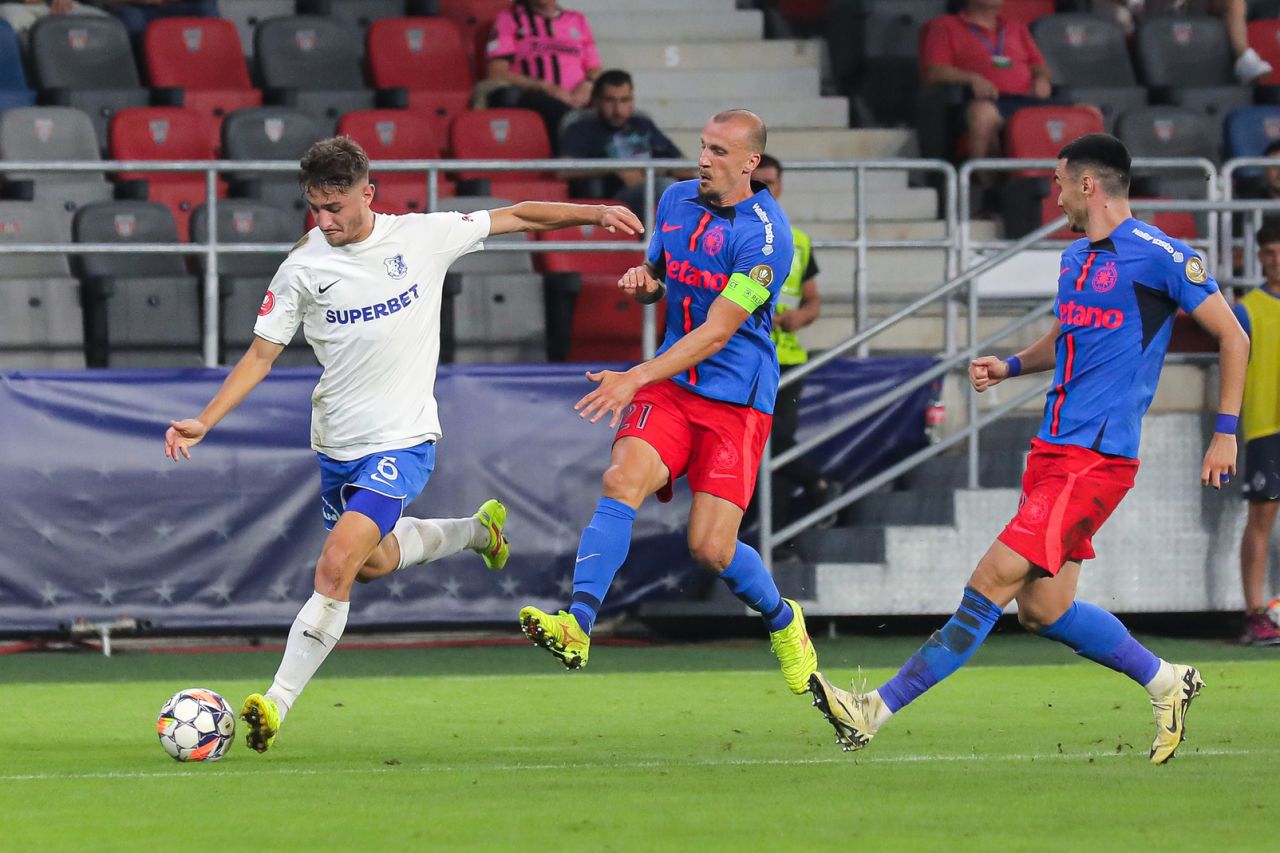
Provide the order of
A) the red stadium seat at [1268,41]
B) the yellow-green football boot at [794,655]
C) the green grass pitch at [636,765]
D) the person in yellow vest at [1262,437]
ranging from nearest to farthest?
the green grass pitch at [636,765] → the yellow-green football boot at [794,655] → the person in yellow vest at [1262,437] → the red stadium seat at [1268,41]

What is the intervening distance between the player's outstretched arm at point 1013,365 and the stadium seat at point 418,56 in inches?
319

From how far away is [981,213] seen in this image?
1457 cm

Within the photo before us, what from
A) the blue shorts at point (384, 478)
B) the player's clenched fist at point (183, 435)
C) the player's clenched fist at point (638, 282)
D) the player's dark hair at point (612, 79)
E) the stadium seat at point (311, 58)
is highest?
the stadium seat at point (311, 58)

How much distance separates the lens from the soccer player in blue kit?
7211 millimetres

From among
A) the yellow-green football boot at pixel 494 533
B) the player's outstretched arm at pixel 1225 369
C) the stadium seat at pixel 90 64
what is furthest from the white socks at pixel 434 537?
the stadium seat at pixel 90 64

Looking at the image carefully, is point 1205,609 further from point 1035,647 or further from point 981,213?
point 981,213

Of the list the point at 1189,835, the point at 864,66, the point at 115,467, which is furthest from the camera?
the point at 864,66

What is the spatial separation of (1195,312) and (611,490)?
2.20 m

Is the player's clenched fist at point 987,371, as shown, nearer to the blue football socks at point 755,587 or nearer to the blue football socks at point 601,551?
the blue football socks at point 755,587

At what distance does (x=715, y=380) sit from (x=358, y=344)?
53.9 inches

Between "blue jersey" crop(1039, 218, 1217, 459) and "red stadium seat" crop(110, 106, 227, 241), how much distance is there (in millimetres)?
7779

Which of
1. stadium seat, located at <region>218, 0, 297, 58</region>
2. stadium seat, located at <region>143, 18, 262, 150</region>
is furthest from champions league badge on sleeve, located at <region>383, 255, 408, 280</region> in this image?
stadium seat, located at <region>218, 0, 297, 58</region>

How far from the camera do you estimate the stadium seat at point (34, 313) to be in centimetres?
1234

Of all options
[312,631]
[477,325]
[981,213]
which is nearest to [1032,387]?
[981,213]
